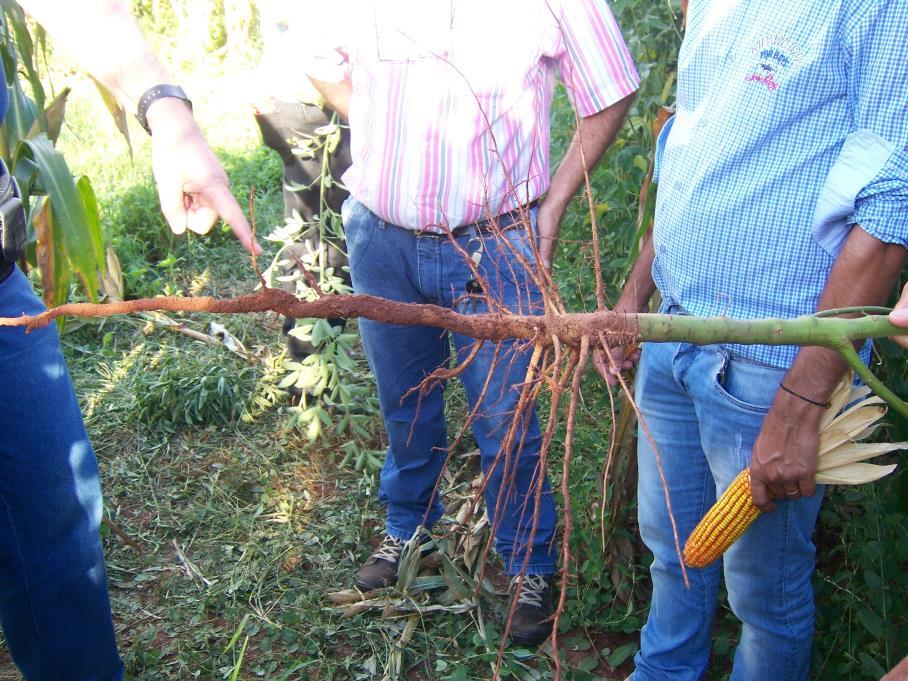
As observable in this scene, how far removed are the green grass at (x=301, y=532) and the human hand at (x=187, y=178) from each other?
127 cm

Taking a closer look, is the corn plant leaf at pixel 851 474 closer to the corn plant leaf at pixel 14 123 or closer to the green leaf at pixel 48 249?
the green leaf at pixel 48 249

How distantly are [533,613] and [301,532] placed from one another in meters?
1.00

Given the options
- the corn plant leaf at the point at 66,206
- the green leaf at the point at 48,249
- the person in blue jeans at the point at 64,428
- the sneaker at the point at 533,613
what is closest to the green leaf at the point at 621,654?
the sneaker at the point at 533,613

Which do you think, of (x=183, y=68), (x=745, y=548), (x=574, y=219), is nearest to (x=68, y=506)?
(x=745, y=548)

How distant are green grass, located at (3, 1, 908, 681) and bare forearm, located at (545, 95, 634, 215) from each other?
25cm

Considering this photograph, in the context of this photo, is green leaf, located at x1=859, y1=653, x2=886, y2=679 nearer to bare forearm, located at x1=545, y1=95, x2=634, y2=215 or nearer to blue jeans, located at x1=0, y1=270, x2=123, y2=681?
bare forearm, located at x1=545, y1=95, x2=634, y2=215

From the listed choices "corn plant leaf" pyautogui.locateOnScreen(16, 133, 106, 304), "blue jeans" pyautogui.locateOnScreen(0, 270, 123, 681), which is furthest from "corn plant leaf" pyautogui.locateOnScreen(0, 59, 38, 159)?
"blue jeans" pyautogui.locateOnScreen(0, 270, 123, 681)

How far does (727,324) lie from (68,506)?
1578mm

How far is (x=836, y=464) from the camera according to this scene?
1.67m

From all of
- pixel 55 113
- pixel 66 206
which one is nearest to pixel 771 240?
pixel 66 206

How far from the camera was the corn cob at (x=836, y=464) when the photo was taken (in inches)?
64.0

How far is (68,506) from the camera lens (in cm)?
197

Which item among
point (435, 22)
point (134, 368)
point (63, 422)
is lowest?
point (134, 368)

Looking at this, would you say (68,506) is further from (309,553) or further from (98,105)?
(98,105)
